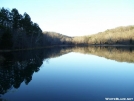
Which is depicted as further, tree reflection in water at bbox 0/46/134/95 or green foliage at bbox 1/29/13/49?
green foliage at bbox 1/29/13/49

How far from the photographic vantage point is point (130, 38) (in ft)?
372

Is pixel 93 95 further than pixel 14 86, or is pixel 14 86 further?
pixel 14 86

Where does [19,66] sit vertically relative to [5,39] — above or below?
below

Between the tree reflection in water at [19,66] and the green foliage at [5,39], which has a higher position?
the green foliage at [5,39]

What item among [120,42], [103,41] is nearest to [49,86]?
[120,42]

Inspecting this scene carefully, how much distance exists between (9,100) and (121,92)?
8903 millimetres

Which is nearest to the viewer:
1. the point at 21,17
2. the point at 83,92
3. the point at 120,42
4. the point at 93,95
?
the point at 93,95

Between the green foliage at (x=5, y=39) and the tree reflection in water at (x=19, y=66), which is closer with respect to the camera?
A: the tree reflection in water at (x=19, y=66)

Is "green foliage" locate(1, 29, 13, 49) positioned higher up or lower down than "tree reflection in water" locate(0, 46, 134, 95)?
higher up

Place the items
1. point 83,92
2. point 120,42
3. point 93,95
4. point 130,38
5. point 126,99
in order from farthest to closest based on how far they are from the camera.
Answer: point 120,42 → point 130,38 → point 83,92 → point 93,95 → point 126,99

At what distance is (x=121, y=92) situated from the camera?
1254 centimetres

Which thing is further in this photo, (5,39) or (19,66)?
(5,39)

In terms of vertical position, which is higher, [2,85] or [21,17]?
[21,17]

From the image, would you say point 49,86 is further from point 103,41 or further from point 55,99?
point 103,41
